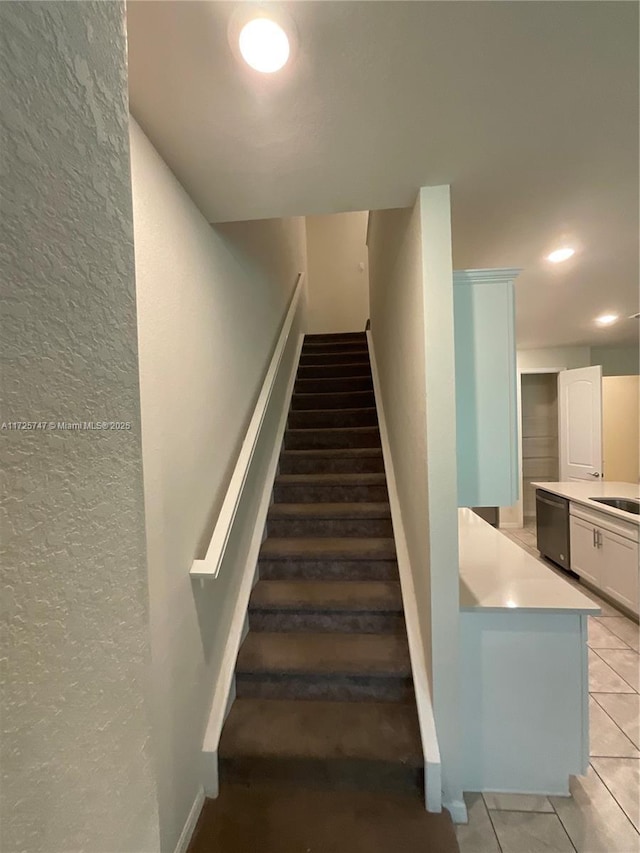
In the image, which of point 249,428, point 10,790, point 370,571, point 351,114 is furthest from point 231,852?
point 351,114

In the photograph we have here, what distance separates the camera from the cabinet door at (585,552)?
129 inches

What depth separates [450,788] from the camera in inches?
58.3

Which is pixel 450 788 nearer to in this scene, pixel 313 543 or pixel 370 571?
pixel 370 571

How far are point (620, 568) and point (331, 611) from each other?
2461 millimetres

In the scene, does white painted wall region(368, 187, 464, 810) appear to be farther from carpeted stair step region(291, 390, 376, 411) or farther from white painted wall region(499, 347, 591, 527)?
white painted wall region(499, 347, 591, 527)

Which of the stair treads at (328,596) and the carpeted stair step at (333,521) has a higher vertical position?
the carpeted stair step at (333,521)

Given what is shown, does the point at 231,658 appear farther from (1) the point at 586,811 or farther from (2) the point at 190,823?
(1) the point at 586,811

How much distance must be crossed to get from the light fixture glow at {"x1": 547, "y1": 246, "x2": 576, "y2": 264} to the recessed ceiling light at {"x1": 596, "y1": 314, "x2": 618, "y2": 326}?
175 cm

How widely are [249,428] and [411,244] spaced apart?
3.99 feet

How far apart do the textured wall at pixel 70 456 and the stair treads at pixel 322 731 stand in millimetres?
1110

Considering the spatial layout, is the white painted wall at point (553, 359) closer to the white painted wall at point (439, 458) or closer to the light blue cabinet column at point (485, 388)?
the light blue cabinet column at point (485, 388)

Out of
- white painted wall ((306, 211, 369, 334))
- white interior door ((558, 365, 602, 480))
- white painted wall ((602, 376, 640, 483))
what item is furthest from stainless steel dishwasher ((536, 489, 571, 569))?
white painted wall ((306, 211, 369, 334))

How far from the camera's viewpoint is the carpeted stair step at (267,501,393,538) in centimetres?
252

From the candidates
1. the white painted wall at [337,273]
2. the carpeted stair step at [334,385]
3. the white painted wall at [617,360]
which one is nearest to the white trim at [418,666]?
the carpeted stair step at [334,385]
